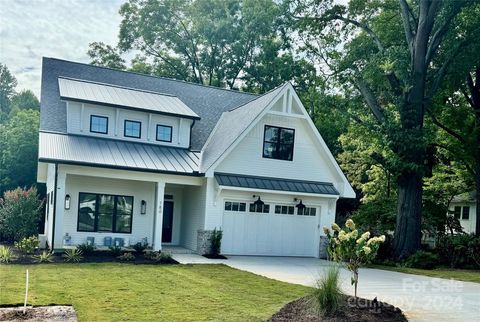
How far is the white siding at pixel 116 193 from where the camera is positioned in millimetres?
16516

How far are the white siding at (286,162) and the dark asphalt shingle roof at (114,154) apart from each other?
1799mm

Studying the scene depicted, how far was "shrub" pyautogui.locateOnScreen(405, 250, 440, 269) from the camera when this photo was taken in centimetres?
1742

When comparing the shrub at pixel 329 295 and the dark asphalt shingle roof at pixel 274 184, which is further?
the dark asphalt shingle roof at pixel 274 184

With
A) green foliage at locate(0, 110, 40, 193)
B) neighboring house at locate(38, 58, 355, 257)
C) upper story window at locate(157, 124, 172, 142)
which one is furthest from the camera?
green foliage at locate(0, 110, 40, 193)

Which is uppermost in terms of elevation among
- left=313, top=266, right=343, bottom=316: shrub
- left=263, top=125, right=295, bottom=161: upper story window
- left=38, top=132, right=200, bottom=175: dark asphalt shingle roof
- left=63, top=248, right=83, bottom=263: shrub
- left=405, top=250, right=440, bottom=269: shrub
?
left=263, top=125, right=295, bottom=161: upper story window

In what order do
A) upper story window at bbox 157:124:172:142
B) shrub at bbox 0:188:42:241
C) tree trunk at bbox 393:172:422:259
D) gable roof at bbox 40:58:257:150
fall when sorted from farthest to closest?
gable roof at bbox 40:58:257:150 → upper story window at bbox 157:124:172:142 → tree trunk at bbox 393:172:422:259 → shrub at bbox 0:188:42:241

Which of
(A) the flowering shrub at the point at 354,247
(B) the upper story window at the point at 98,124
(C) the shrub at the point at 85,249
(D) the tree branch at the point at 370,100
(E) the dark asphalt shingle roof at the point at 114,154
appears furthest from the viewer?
(D) the tree branch at the point at 370,100

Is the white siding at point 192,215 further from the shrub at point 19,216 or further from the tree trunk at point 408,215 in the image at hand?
the tree trunk at point 408,215

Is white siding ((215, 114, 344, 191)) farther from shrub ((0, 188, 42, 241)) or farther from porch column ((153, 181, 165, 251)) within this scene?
shrub ((0, 188, 42, 241))

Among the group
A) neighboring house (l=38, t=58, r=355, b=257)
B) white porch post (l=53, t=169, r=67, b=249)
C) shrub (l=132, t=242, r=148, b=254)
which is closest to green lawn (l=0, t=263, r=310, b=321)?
white porch post (l=53, t=169, r=67, b=249)

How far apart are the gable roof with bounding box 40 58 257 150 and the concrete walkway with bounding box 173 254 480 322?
6297 millimetres

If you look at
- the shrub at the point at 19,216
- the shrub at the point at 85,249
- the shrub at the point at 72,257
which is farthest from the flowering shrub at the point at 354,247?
the shrub at the point at 19,216

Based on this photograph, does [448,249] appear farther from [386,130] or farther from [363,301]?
[363,301]

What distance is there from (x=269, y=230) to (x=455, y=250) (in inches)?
314
